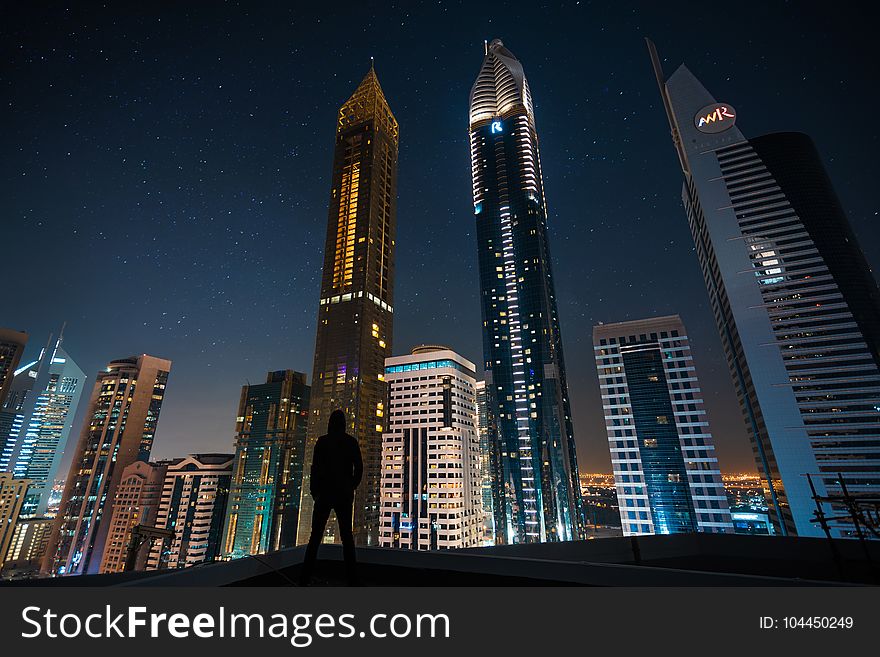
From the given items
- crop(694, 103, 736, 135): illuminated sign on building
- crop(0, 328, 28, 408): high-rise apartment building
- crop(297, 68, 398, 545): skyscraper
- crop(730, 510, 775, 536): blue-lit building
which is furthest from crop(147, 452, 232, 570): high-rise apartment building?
crop(694, 103, 736, 135): illuminated sign on building

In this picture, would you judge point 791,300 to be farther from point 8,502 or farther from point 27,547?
point 27,547

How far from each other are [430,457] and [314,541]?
7834cm

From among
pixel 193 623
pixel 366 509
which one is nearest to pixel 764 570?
pixel 193 623

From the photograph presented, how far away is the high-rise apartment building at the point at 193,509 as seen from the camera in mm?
100188

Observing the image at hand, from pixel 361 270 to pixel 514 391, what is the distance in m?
53.3

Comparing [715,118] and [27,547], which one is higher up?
[715,118]

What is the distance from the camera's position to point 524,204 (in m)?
111

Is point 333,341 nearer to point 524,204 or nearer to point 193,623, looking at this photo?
point 524,204

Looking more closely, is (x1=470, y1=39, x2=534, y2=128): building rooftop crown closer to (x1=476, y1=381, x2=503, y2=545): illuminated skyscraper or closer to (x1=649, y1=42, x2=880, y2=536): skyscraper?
(x1=649, y1=42, x2=880, y2=536): skyscraper

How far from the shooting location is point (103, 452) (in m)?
114

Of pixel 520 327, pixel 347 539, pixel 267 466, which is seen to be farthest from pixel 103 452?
pixel 347 539

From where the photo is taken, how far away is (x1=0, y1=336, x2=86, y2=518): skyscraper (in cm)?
14138

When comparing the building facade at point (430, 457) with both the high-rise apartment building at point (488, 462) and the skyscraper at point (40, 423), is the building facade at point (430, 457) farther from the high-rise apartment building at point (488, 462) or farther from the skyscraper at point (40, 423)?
the skyscraper at point (40, 423)

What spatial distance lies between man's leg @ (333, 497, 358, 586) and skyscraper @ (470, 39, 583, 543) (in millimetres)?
91005
